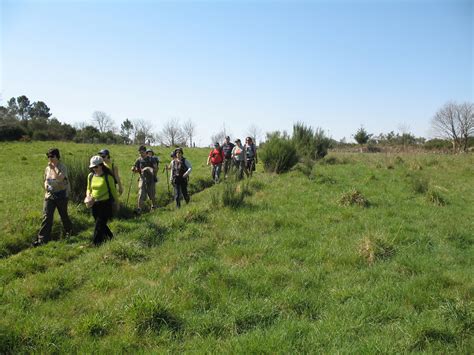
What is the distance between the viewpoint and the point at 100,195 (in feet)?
24.1

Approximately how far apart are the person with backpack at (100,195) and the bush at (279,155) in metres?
10.0

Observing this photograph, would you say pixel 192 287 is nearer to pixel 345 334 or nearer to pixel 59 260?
pixel 345 334

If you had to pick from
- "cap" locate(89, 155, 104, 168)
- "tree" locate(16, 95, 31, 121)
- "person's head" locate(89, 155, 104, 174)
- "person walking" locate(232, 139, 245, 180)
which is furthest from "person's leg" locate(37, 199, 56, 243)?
"tree" locate(16, 95, 31, 121)

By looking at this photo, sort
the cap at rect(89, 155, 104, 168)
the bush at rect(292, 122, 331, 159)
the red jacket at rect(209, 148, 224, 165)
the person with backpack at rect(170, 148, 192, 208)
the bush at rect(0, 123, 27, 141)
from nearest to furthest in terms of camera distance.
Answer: the cap at rect(89, 155, 104, 168) < the person with backpack at rect(170, 148, 192, 208) < the red jacket at rect(209, 148, 224, 165) < the bush at rect(292, 122, 331, 159) < the bush at rect(0, 123, 27, 141)

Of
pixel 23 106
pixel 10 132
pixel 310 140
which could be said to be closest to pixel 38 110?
pixel 23 106

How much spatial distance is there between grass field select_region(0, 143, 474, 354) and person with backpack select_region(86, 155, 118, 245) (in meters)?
0.37

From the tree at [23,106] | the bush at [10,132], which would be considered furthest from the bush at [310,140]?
the tree at [23,106]

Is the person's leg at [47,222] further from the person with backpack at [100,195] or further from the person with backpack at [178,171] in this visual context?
the person with backpack at [178,171]

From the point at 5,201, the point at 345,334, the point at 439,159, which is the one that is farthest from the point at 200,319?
the point at 439,159

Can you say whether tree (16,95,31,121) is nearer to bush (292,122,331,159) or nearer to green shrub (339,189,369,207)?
bush (292,122,331,159)

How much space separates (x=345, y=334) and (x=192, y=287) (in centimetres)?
201

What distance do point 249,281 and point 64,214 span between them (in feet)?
16.4

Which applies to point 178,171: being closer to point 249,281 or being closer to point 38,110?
point 249,281

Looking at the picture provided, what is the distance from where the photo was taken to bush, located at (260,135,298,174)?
666 inches
